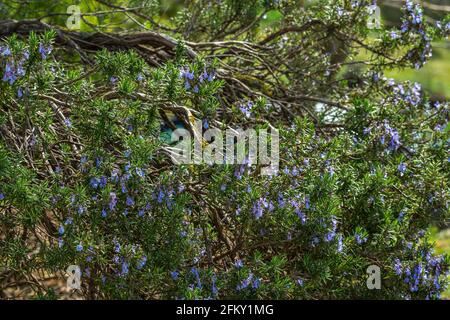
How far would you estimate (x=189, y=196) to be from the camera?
3.29 meters

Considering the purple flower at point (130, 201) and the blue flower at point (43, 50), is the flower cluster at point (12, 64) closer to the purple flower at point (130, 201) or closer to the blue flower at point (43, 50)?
the blue flower at point (43, 50)

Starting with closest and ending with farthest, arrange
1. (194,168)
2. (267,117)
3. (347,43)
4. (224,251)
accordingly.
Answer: (194,168)
(224,251)
(267,117)
(347,43)

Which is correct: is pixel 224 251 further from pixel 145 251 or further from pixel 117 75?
pixel 117 75

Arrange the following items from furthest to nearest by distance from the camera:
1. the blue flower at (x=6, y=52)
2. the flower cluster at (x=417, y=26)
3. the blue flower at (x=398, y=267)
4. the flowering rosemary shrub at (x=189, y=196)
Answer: the flower cluster at (x=417, y=26), the blue flower at (x=398, y=267), the flowering rosemary shrub at (x=189, y=196), the blue flower at (x=6, y=52)

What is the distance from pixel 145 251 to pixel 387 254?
3.60ft

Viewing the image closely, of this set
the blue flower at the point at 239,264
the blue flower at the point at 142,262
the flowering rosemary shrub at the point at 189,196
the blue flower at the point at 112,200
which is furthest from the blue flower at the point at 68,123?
the blue flower at the point at 239,264

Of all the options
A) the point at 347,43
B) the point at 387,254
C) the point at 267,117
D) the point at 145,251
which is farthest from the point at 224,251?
the point at 347,43

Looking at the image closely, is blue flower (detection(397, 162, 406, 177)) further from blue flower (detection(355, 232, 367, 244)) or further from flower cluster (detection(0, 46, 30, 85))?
flower cluster (detection(0, 46, 30, 85))

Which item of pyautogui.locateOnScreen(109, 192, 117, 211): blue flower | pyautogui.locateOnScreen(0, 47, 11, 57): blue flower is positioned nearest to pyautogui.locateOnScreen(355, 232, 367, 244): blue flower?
pyautogui.locateOnScreen(109, 192, 117, 211): blue flower

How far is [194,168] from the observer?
3389 millimetres

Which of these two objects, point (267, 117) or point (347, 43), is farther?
point (347, 43)

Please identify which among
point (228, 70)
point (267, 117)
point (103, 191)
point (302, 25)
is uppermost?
point (302, 25)

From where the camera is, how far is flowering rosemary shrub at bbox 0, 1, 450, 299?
3.20 metres

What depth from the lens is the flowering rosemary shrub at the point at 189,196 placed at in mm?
3203
